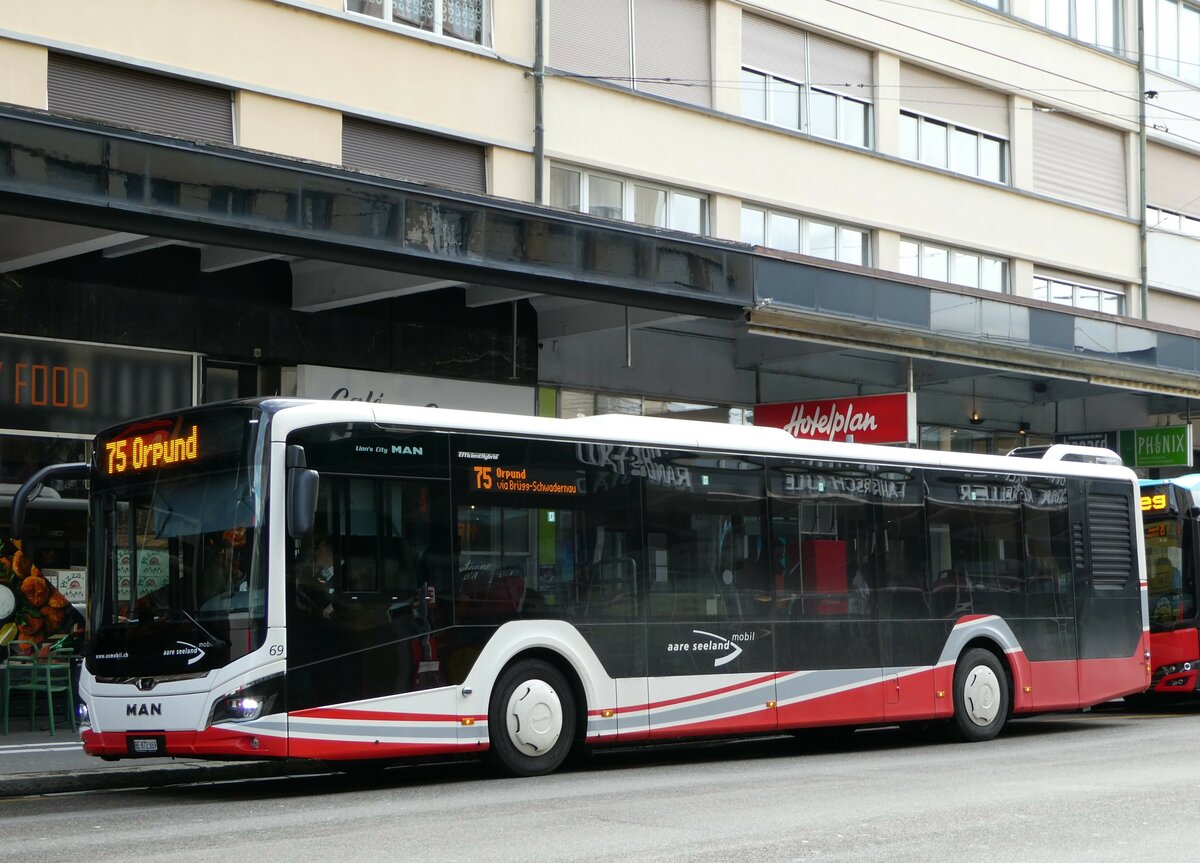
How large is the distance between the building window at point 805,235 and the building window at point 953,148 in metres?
1.93

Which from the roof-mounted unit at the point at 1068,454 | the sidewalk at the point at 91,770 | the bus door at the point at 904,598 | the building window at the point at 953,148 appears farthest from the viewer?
the building window at the point at 953,148

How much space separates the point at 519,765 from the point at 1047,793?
12.7 feet

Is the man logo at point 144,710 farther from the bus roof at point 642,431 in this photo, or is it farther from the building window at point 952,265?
the building window at point 952,265

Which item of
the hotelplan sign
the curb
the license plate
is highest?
the hotelplan sign

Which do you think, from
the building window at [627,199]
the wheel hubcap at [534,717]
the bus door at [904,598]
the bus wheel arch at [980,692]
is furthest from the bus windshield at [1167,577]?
the wheel hubcap at [534,717]

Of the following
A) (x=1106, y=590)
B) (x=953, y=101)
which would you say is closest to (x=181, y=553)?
(x=1106, y=590)

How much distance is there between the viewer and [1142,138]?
101 ft

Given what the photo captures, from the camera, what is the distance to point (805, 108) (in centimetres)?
2455

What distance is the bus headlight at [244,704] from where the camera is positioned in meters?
10.4


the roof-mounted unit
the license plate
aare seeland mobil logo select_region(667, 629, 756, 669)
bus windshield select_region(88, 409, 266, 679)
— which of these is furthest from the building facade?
aare seeland mobil logo select_region(667, 629, 756, 669)

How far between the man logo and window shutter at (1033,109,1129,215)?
21.7 m

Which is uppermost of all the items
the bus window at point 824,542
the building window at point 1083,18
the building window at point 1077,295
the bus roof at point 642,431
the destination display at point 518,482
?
the building window at point 1083,18

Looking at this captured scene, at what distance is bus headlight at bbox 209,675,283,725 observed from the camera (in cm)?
1045

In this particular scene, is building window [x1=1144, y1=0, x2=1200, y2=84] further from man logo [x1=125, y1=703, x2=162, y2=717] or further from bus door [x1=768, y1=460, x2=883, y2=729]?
man logo [x1=125, y1=703, x2=162, y2=717]
